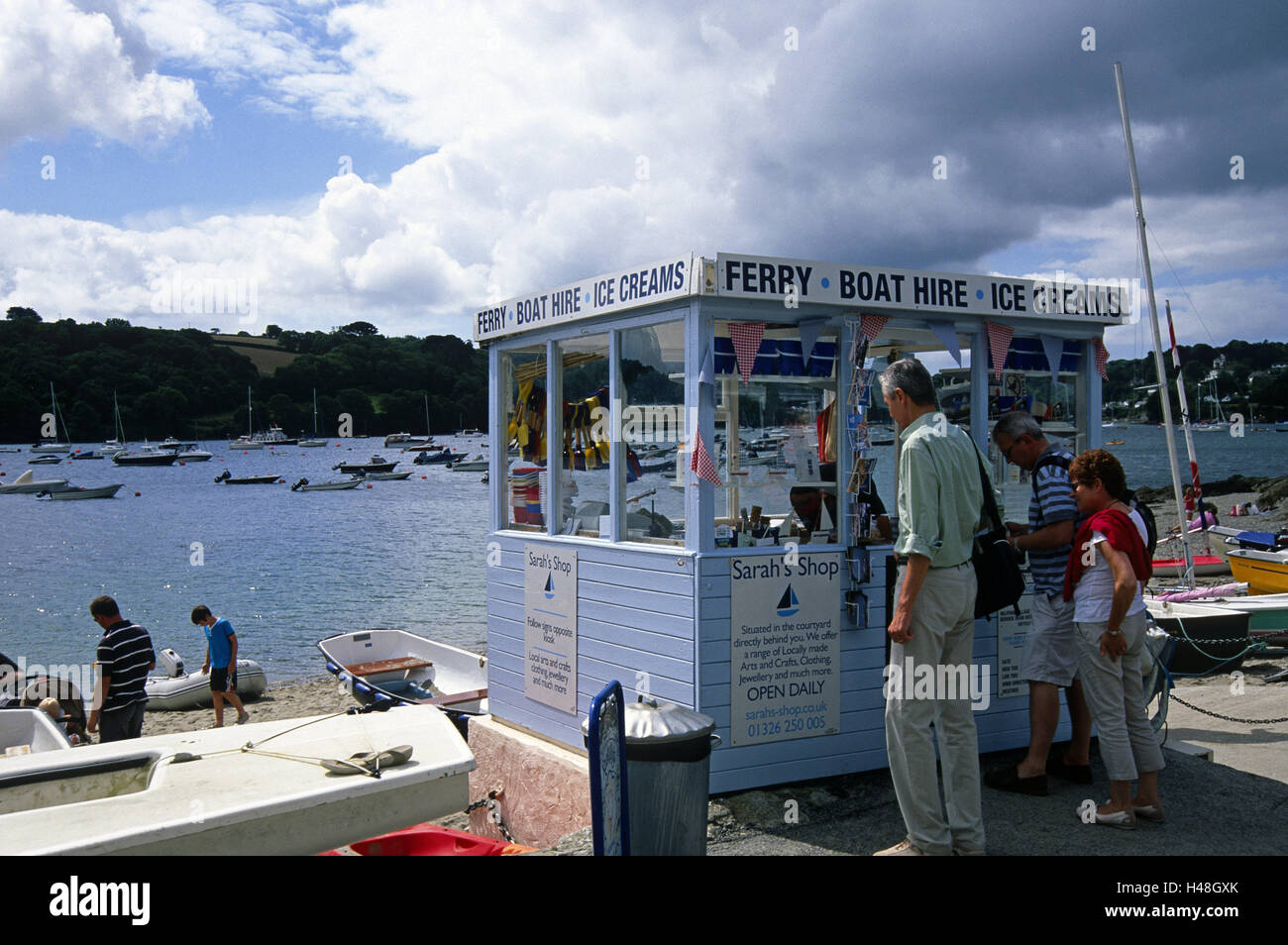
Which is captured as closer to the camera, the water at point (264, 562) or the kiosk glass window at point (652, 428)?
the kiosk glass window at point (652, 428)

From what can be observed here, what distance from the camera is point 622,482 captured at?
673 centimetres

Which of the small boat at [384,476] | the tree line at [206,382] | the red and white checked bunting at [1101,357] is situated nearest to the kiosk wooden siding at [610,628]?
the red and white checked bunting at [1101,357]

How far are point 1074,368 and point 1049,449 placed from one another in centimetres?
175

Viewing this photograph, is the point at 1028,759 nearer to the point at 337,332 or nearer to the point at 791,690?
Answer: the point at 791,690

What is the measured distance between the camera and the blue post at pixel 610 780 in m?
4.25

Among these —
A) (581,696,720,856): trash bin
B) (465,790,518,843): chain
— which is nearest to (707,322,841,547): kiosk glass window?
(581,696,720,856): trash bin

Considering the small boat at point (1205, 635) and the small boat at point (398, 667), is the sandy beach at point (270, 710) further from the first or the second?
the small boat at point (1205, 635)

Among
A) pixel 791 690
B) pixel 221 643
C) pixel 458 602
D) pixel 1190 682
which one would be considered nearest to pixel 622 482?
pixel 791 690

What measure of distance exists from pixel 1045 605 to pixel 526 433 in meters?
4.07

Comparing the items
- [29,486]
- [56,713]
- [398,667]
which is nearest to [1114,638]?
[56,713]

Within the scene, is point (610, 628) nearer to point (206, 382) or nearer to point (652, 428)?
point (652, 428)

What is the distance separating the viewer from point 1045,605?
6.03m

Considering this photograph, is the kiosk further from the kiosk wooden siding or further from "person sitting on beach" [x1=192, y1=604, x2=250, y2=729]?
"person sitting on beach" [x1=192, y1=604, x2=250, y2=729]

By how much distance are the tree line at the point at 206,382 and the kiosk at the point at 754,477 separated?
359ft
